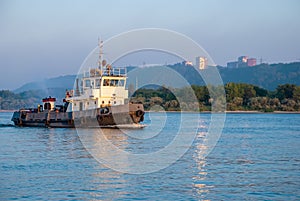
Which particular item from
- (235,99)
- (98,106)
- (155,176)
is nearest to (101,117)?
(98,106)

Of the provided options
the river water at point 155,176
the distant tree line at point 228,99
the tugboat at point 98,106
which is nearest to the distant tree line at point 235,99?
the distant tree line at point 228,99

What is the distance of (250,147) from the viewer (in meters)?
42.4

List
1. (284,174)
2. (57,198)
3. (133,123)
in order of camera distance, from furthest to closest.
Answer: (133,123) → (284,174) → (57,198)

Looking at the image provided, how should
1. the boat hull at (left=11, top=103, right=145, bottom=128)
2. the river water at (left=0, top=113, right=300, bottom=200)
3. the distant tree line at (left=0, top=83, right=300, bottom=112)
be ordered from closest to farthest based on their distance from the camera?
1. the river water at (left=0, top=113, right=300, bottom=200)
2. the boat hull at (left=11, top=103, right=145, bottom=128)
3. the distant tree line at (left=0, top=83, right=300, bottom=112)

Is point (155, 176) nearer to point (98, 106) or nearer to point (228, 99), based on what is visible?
point (98, 106)

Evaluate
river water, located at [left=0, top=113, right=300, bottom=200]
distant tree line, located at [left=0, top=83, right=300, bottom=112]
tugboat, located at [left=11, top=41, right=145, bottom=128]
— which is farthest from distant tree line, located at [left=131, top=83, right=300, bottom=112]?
river water, located at [left=0, top=113, right=300, bottom=200]

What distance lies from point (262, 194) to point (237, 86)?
143859 mm

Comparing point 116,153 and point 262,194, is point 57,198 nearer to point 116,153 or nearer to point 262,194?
point 262,194

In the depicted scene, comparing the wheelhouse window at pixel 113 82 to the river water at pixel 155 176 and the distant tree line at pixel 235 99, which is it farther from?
the distant tree line at pixel 235 99

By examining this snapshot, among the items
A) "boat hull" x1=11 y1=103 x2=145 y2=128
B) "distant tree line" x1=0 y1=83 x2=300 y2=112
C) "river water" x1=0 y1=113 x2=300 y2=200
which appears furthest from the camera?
"distant tree line" x1=0 y1=83 x2=300 y2=112

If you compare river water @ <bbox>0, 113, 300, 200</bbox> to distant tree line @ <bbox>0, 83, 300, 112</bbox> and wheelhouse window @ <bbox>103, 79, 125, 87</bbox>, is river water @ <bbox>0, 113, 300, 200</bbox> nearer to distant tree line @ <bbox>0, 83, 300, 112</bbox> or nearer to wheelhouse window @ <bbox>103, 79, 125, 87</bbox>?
wheelhouse window @ <bbox>103, 79, 125, 87</bbox>

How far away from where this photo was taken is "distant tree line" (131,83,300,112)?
156625 millimetres

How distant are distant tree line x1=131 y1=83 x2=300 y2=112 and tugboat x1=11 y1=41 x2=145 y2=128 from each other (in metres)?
90.4

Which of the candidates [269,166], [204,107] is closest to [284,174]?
[269,166]
